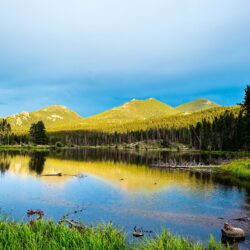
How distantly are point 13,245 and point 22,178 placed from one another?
170 ft

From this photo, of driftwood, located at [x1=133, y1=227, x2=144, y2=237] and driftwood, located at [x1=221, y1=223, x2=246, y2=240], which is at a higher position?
driftwood, located at [x1=221, y1=223, x2=246, y2=240]

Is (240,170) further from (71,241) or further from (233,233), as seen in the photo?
(71,241)

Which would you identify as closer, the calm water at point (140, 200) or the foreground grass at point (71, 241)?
the foreground grass at point (71, 241)

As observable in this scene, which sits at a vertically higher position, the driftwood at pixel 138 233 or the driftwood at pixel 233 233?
the driftwood at pixel 233 233

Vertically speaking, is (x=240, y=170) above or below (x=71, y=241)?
above

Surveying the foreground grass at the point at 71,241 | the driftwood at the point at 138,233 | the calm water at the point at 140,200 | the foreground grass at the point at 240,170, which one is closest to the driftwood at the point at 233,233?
the calm water at the point at 140,200

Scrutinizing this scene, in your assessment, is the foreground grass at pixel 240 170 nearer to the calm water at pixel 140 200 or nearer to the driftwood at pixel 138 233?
the calm water at pixel 140 200

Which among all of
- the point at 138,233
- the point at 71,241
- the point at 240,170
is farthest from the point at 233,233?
the point at 240,170

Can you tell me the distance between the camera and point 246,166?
7756 centimetres

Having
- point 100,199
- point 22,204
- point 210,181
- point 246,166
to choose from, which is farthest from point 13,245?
point 246,166

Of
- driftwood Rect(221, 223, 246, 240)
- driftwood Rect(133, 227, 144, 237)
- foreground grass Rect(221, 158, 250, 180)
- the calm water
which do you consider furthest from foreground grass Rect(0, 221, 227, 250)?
foreground grass Rect(221, 158, 250, 180)

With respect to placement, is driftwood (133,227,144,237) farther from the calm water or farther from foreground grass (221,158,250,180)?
foreground grass (221,158,250,180)

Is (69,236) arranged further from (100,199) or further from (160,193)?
(160,193)

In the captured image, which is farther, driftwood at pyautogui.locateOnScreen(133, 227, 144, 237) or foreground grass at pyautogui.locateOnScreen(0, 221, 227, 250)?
driftwood at pyautogui.locateOnScreen(133, 227, 144, 237)
